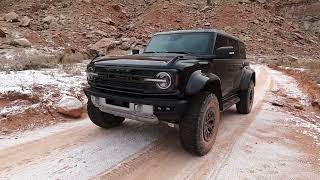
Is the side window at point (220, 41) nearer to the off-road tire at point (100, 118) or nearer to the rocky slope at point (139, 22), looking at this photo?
the off-road tire at point (100, 118)

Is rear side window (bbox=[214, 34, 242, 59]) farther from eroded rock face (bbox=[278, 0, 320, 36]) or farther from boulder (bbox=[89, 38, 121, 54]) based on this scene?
eroded rock face (bbox=[278, 0, 320, 36])

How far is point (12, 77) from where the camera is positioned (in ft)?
27.4

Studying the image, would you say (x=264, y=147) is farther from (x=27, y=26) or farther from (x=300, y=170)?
(x=27, y=26)

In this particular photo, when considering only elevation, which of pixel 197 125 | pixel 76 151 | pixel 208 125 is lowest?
pixel 76 151

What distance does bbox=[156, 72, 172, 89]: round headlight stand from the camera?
14.8 ft

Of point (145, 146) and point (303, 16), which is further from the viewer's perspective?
point (303, 16)

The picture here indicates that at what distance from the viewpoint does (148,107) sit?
14.9 feet

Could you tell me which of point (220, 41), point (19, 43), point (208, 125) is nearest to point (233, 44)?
point (220, 41)

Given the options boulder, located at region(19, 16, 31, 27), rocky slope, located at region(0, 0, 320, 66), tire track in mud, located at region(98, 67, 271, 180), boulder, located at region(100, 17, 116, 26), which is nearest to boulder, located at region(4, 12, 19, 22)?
rocky slope, located at region(0, 0, 320, 66)

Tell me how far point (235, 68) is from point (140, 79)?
111 inches

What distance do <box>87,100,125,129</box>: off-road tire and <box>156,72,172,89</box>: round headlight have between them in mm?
1617

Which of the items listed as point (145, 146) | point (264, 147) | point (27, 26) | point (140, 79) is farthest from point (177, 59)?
point (27, 26)

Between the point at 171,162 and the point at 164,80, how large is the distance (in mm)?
1150

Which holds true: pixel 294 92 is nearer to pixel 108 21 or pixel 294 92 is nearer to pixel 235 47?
pixel 235 47
